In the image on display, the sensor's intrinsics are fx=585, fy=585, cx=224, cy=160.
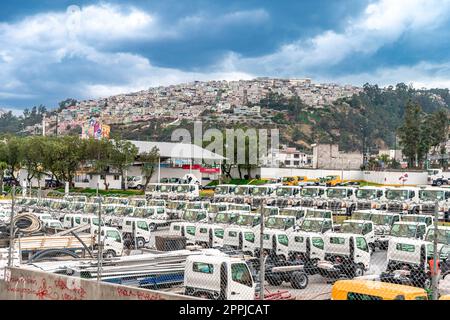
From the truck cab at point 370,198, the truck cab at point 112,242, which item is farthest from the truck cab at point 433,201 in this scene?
the truck cab at point 112,242

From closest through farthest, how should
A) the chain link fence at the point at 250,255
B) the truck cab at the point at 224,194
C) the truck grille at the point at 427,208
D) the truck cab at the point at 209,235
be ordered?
the chain link fence at the point at 250,255 < the truck cab at the point at 209,235 < the truck grille at the point at 427,208 < the truck cab at the point at 224,194

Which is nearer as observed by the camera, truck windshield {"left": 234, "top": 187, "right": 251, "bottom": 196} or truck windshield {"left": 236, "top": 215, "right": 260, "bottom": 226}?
truck windshield {"left": 236, "top": 215, "right": 260, "bottom": 226}

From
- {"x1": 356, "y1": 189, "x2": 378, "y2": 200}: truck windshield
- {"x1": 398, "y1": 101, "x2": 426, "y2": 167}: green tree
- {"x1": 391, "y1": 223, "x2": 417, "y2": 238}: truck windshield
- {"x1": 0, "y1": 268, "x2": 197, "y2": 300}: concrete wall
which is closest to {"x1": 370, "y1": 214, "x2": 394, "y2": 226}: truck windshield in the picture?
{"x1": 391, "y1": 223, "x2": 417, "y2": 238}: truck windshield

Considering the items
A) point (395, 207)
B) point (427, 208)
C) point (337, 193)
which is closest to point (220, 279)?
point (427, 208)

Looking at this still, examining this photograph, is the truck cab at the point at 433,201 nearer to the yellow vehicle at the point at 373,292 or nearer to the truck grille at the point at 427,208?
the truck grille at the point at 427,208

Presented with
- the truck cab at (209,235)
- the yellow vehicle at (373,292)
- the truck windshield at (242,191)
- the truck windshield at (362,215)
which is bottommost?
the truck cab at (209,235)

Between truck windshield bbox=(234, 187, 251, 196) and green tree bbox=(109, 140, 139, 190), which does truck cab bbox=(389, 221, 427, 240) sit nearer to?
truck windshield bbox=(234, 187, 251, 196)

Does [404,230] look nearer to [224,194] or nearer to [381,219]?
[381,219]
